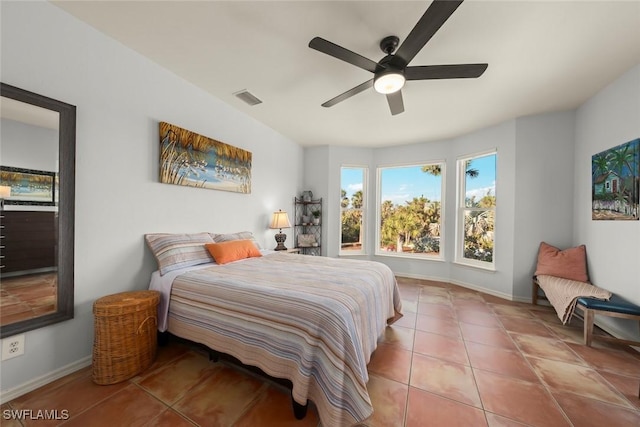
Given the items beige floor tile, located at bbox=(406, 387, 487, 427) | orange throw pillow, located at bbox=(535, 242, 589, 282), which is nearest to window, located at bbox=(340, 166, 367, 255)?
orange throw pillow, located at bbox=(535, 242, 589, 282)

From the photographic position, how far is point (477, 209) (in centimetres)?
391

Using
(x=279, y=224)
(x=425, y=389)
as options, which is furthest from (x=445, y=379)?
(x=279, y=224)

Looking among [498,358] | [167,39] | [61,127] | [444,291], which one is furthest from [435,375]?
[167,39]

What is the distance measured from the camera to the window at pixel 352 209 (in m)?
4.84

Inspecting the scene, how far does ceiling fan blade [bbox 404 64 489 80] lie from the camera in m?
1.69

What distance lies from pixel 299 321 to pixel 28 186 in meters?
2.08

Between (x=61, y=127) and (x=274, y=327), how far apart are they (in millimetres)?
2119

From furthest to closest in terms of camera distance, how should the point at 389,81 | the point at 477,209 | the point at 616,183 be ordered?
the point at 477,209 → the point at 616,183 → the point at 389,81

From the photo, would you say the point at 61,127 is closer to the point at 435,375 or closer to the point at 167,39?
the point at 167,39

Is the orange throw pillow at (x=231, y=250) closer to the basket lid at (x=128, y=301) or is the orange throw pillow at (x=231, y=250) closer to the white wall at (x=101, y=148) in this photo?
the white wall at (x=101, y=148)

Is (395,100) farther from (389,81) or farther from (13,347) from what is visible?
(13,347)

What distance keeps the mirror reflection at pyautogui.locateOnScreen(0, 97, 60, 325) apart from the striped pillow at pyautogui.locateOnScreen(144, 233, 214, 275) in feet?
2.07

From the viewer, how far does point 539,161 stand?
10.7 ft

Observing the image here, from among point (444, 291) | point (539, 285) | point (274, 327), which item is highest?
point (274, 327)
